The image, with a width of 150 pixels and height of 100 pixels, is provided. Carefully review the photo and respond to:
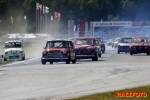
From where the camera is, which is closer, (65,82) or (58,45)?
(65,82)

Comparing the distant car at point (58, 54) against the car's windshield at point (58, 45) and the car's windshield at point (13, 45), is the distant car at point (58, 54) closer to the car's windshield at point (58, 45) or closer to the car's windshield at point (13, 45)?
the car's windshield at point (58, 45)

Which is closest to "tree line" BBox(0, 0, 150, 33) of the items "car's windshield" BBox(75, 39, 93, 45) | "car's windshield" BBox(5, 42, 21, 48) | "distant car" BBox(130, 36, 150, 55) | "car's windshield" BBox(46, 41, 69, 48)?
"distant car" BBox(130, 36, 150, 55)

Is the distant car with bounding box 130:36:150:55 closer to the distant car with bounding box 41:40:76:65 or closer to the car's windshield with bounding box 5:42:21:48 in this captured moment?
the car's windshield with bounding box 5:42:21:48

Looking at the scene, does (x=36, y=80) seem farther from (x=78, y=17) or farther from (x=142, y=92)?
(x=78, y=17)

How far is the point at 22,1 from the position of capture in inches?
4899

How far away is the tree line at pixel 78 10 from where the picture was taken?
122 metres

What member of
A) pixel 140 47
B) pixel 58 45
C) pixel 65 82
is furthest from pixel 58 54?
pixel 140 47

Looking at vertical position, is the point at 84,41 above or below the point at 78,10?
below

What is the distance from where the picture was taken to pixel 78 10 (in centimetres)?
12962

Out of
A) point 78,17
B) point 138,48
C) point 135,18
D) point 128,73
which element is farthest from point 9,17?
point 128,73

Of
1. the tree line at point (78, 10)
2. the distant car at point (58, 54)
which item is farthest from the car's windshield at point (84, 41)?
the tree line at point (78, 10)

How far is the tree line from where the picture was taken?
12162 cm

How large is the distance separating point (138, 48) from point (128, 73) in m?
27.1

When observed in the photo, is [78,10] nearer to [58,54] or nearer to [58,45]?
[58,45]
